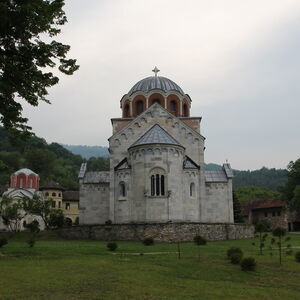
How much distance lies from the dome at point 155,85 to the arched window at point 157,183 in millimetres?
11069

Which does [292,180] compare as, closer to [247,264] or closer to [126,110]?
[126,110]

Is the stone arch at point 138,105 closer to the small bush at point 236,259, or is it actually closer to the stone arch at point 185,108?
the stone arch at point 185,108

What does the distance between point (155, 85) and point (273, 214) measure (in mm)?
37356

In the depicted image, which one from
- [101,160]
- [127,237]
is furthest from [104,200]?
[101,160]

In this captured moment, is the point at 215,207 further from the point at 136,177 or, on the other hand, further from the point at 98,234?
the point at 98,234

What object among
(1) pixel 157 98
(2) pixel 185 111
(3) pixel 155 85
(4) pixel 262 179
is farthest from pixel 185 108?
(4) pixel 262 179

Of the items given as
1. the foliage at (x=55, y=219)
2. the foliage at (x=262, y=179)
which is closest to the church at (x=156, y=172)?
the foliage at (x=55, y=219)

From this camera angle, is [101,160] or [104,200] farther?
[101,160]

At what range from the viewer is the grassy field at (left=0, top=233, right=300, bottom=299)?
12.2 metres

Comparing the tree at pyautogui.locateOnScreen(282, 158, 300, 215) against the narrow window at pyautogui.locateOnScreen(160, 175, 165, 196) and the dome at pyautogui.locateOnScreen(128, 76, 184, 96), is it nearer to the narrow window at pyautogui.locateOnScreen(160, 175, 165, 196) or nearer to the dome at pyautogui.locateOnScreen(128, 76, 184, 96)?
the dome at pyautogui.locateOnScreen(128, 76, 184, 96)

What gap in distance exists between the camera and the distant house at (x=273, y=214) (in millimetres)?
64488

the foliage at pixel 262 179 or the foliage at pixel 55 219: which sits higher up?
the foliage at pixel 262 179

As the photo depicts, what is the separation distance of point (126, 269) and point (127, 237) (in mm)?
14352

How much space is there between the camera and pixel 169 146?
1330 inches
